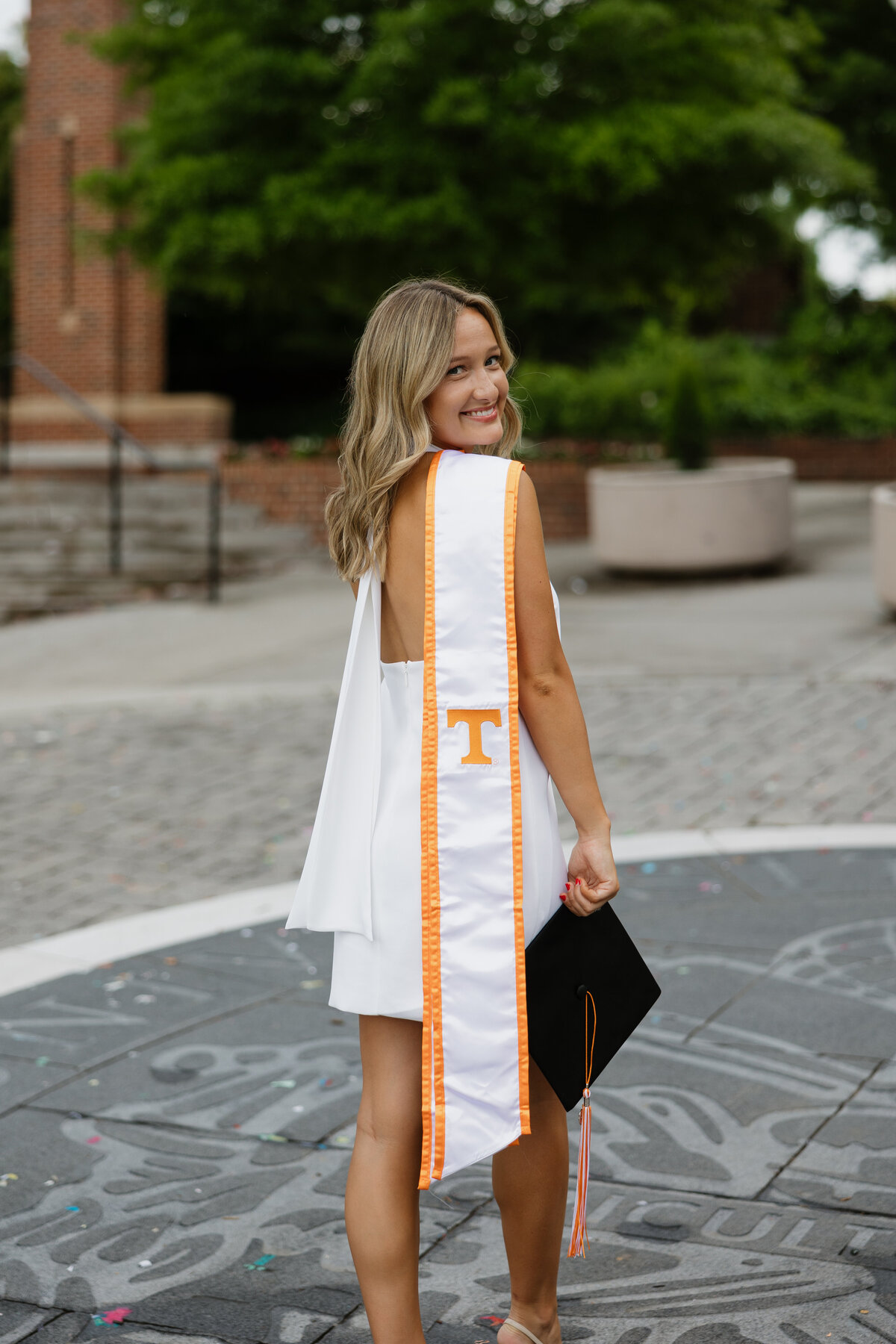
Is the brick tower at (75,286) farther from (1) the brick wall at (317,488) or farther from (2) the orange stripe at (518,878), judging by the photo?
(2) the orange stripe at (518,878)

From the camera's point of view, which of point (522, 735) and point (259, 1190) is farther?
point (259, 1190)

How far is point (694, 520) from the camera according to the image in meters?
13.0

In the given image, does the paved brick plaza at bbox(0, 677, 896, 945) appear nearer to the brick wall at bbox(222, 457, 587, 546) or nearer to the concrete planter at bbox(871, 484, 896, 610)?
the concrete planter at bbox(871, 484, 896, 610)

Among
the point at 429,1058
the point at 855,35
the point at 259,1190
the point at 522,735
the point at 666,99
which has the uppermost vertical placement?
the point at 855,35

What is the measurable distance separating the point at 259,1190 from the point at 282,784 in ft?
12.5

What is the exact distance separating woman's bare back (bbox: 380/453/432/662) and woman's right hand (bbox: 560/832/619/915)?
1.30 ft

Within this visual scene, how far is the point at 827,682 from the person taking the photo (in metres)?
8.69

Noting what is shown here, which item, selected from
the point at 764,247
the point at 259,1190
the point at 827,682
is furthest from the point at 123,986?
the point at 764,247

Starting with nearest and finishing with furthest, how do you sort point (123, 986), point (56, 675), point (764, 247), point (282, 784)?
point (123, 986) < point (282, 784) < point (56, 675) < point (764, 247)

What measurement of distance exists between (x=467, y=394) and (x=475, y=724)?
1.70 feet

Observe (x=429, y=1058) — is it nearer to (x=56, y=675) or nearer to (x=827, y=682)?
(x=827, y=682)

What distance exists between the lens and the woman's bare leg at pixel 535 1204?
243cm

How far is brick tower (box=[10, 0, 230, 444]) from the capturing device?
63.9 ft

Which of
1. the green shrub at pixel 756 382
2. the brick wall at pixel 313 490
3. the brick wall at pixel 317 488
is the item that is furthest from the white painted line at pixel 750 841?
the green shrub at pixel 756 382
